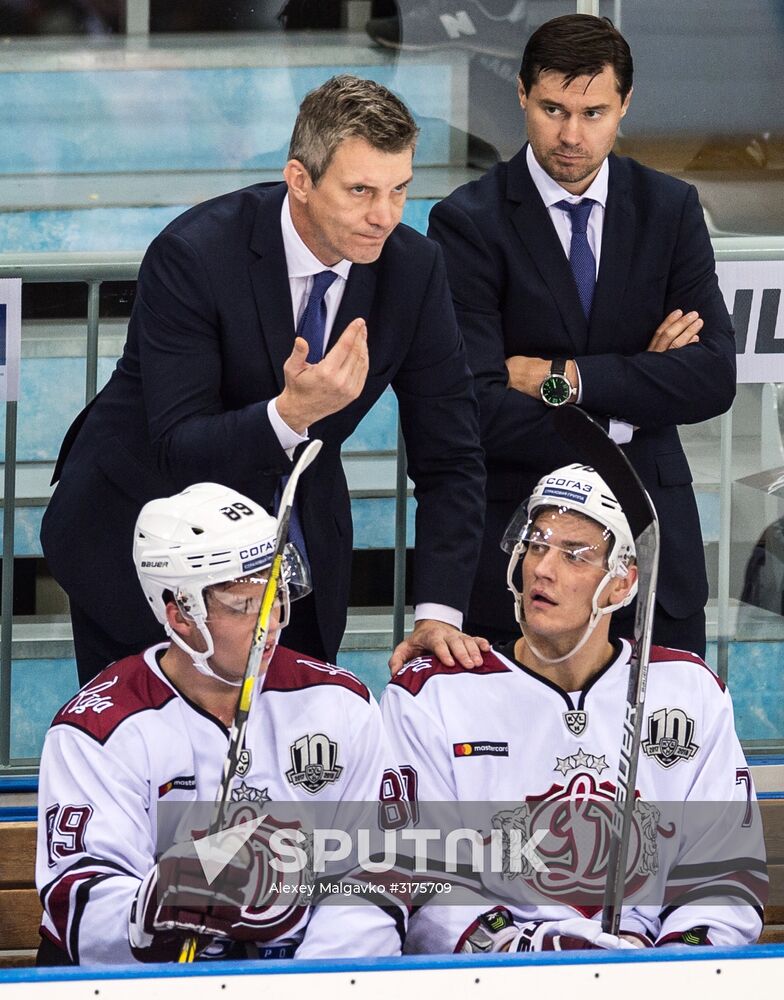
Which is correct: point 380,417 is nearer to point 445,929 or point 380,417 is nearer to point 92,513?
point 92,513

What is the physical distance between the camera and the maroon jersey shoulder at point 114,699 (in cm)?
227

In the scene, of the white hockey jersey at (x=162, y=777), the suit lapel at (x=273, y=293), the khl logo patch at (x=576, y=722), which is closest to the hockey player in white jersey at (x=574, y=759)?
the khl logo patch at (x=576, y=722)

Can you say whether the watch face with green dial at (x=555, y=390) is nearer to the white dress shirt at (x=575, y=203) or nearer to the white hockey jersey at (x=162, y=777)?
the white dress shirt at (x=575, y=203)

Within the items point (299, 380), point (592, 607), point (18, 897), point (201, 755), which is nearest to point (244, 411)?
point (299, 380)

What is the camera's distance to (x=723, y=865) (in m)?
2.38

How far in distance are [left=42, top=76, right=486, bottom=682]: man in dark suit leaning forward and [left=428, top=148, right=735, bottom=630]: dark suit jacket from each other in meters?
0.23

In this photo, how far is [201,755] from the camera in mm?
2324

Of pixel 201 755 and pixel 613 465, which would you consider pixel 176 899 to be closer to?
pixel 201 755

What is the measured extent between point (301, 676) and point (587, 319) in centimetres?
84

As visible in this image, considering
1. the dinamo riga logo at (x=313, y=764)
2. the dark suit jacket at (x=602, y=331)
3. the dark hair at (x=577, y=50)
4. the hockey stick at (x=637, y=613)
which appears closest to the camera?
the hockey stick at (x=637, y=613)

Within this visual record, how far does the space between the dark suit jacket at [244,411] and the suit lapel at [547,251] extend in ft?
0.96

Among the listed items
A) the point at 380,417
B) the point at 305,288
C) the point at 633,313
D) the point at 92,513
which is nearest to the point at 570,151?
the point at 633,313

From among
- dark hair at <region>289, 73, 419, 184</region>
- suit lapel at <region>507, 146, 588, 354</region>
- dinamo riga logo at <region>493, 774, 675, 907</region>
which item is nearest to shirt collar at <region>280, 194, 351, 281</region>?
dark hair at <region>289, 73, 419, 184</region>

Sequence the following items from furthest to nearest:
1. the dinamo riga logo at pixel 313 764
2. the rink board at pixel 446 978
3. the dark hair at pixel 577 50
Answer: the dark hair at pixel 577 50
the dinamo riga logo at pixel 313 764
the rink board at pixel 446 978
